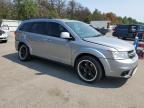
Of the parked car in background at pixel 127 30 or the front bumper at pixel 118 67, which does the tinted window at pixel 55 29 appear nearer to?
the front bumper at pixel 118 67

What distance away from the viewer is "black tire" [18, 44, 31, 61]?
332 inches

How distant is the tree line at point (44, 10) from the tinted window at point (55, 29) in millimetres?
4582

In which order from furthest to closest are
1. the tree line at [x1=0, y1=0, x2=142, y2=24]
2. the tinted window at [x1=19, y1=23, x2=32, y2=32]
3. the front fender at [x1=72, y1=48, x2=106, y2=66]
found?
the tree line at [x1=0, y1=0, x2=142, y2=24], the tinted window at [x1=19, y1=23, x2=32, y2=32], the front fender at [x1=72, y1=48, x2=106, y2=66]

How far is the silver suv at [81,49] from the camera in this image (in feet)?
18.9

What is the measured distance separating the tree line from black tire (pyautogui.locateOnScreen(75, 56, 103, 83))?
20.1ft

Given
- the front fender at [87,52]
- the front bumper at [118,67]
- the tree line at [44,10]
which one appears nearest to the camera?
the front bumper at [118,67]

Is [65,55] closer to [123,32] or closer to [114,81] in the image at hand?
[114,81]

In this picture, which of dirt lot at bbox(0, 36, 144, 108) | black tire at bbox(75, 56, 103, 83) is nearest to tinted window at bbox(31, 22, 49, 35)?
dirt lot at bbox(0, 36, 144, 108)

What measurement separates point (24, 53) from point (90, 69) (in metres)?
3.41

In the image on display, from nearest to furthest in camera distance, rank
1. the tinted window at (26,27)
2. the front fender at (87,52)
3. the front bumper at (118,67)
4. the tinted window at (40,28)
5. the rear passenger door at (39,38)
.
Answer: the front bumper at (118,67), the front fender at (87,52), the rear passenger door at (39,38), the tinted window at (40,28), the tinted window at (26,27)

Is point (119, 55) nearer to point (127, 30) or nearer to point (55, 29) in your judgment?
point (55, 29)

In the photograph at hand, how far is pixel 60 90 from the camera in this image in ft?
18.1

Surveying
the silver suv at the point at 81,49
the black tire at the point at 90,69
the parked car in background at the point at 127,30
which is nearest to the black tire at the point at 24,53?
the silver suv at the point at 81,49

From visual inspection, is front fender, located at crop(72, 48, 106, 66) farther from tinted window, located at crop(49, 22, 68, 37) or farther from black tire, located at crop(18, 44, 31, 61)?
black tire, located at crop(18, 44, 31, 61)
